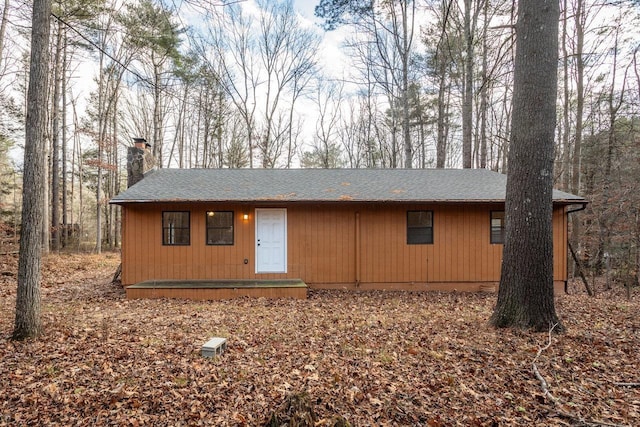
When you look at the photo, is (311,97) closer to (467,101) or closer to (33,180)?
(467,101)

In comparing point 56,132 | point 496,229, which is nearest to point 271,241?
point 496,229

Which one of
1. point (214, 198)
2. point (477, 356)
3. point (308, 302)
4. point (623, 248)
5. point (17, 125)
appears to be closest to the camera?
point (477, 356)

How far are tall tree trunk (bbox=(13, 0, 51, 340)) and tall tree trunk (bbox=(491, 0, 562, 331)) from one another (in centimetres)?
661

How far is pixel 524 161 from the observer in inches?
183

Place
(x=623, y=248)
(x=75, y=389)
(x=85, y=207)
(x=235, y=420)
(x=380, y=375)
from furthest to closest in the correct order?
(x=85, y=207) < (x=623, y=248) < (x=380, y=375) < (x=75, y=389) < (x=235, y=420)

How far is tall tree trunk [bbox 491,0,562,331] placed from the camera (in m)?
4.56

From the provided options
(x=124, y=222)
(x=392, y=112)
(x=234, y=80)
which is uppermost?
(x=234, y=80)

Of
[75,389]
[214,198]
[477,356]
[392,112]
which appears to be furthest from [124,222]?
[392,112]

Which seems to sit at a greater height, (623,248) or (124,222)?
(124,222)

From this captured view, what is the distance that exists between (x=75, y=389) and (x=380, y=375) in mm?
3004

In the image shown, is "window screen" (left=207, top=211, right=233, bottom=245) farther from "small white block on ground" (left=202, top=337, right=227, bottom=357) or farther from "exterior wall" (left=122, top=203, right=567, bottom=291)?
"small white block on ground" (left=202, top=337, right=227, bottom=357)

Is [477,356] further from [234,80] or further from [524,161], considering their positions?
[234,80]

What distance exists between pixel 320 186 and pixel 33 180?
21.1 ft


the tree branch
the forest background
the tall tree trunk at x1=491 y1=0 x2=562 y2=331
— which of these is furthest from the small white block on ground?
the forest background
